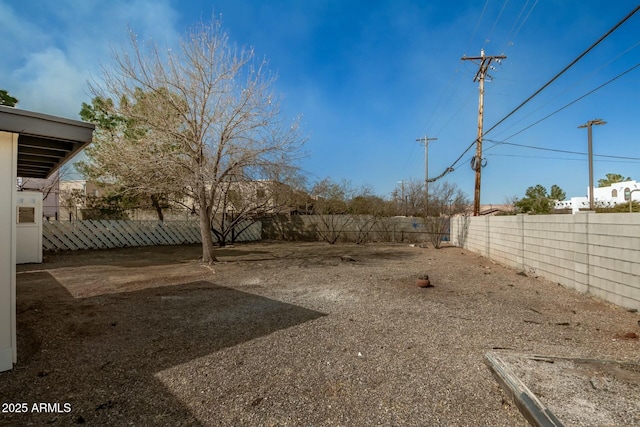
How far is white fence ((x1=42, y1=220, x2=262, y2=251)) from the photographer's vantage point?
12633mm

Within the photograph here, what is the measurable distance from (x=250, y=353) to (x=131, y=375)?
3.44ft

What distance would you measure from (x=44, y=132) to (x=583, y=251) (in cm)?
816

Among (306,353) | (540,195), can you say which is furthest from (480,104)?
(540,195)

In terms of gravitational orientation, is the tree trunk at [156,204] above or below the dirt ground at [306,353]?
above

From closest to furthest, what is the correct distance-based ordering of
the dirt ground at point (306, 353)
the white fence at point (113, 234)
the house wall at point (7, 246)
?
1. the dirt ground at point (306, 353)
2. the house wall at point (7, 246)
3. the white fence at point (113, 234)

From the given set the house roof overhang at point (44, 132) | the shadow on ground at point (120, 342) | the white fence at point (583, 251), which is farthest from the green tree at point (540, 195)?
the house roof overhang at point (44, 132)

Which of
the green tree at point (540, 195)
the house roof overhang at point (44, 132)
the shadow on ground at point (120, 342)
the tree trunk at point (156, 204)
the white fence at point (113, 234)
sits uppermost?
the green tree at point (540, 195)

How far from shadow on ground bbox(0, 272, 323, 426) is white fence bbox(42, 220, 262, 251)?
23.9 feet

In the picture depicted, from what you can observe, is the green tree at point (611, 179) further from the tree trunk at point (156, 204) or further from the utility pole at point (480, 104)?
the tree trunk at point (156, 204)

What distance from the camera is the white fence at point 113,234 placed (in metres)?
12.6

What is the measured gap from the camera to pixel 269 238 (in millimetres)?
20938

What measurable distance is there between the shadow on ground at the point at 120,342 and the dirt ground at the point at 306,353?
2cm

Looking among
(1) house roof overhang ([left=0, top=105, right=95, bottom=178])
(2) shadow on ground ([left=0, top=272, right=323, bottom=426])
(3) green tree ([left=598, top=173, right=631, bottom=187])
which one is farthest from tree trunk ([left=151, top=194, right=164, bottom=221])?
(3) green tree ([left=598, top=173, right=631, bottom=187])

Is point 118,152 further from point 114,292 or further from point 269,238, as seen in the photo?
point 269,238
